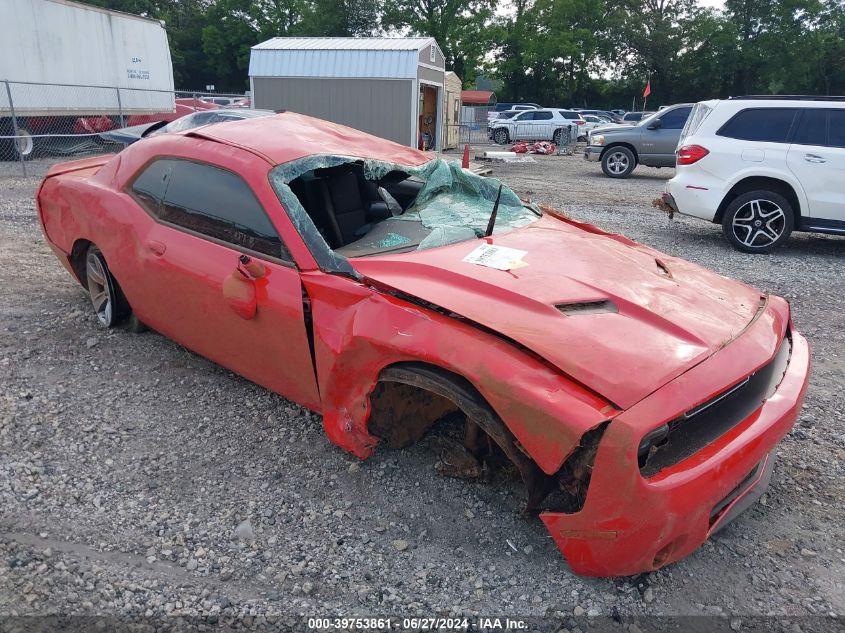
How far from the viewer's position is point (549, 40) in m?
46.7

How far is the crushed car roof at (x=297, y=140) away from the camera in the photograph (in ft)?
11.0

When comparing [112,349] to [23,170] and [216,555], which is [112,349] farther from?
[23,170]

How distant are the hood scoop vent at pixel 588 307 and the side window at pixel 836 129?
6122mm

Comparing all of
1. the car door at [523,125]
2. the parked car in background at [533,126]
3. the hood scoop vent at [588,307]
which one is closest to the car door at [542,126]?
the parked car in background at [533,126]

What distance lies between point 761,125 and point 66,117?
53.9 feet

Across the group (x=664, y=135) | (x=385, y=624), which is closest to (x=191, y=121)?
(x=664, y=135)

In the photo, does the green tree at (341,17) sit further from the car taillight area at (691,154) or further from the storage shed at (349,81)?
the car taillight area at (691,154)

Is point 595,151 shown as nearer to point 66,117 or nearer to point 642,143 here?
point 642,143

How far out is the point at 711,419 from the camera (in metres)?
2.33

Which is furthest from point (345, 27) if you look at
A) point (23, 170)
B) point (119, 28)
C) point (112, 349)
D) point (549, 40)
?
point (112, 349)

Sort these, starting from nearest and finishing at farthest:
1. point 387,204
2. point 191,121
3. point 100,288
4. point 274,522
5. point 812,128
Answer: point 274,522, point 387,204, point 100,288, point 812,128, point 191,121

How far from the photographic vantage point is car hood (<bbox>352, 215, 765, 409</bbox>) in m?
2.18

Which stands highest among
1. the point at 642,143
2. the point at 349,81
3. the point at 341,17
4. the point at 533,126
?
the point at 341,17

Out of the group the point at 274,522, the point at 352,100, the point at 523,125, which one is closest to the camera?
the point at 274,522
